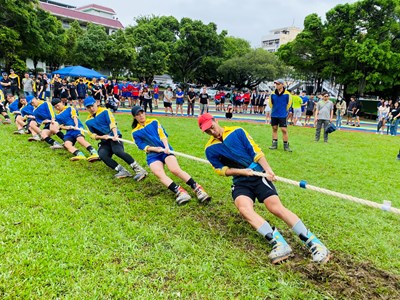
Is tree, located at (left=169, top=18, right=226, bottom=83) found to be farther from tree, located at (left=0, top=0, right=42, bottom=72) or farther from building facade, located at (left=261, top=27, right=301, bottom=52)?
building facade, located at (left=261, top=27, right=301, bottom=52)

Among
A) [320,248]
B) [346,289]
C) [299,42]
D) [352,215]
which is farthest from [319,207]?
[299,42]

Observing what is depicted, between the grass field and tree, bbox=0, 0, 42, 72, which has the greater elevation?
tree, bbox=0, 0, 42, 72

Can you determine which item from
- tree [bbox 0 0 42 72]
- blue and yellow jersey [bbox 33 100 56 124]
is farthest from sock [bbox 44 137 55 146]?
tree [bbox 0 0 42 72]

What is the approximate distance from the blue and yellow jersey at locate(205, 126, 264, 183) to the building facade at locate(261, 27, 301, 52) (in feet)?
333

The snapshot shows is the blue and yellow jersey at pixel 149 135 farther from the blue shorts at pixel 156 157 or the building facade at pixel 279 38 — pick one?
the building facade at pixel 279 38

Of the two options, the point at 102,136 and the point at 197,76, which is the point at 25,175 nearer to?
the point at 102,136

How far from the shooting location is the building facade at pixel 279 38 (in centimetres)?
9869

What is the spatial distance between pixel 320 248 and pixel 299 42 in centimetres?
2904

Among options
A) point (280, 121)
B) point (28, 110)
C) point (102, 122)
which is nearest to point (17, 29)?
point (28, 110)

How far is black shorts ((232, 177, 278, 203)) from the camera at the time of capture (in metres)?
3.56

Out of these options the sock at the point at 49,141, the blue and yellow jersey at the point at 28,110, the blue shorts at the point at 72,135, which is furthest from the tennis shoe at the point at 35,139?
the blue shorts at the point at 72,135

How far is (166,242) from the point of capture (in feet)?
11.4

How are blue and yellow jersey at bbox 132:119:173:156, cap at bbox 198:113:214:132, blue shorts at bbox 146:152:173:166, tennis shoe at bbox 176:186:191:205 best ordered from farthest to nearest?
blue and yellow jersey at bbox 132:119:173:156, blue shorts at bbox 146:152:173:166, tennis shoe at bbox 176:186:191:205, cap at bbox 198:113:214:132

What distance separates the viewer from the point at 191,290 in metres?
2.72
